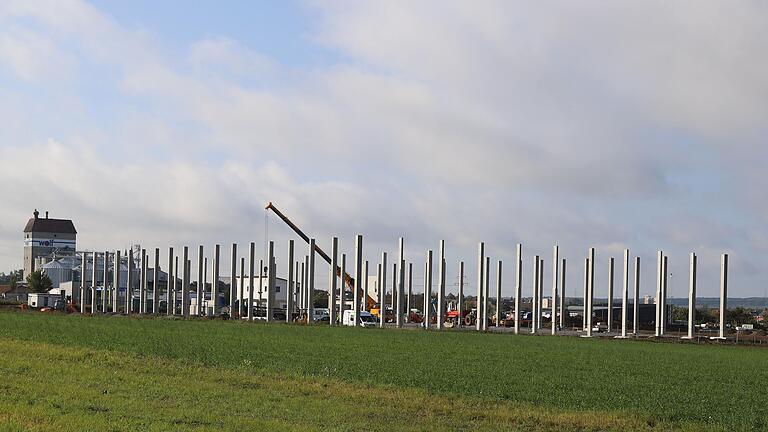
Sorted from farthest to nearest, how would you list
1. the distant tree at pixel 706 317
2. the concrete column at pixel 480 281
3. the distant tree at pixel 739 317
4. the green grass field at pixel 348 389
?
1. the distant tree at pixel 706 317
2. the distant tree at pixel 739 317
3. the concrete column at pixel 480 281
4. the green grass field at pixel 348 389

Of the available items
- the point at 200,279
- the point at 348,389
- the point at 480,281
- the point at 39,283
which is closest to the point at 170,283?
the point at 200,279

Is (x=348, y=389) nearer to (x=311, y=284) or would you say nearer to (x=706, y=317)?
(x=311, y=284)

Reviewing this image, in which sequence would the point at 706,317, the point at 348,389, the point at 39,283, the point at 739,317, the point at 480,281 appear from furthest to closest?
the point at 39,283
the point at 706,317
the point at 739,317
the point at 480,281
the point at 348,389

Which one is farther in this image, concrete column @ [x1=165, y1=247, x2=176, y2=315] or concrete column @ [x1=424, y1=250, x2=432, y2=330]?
concrete column @ [x1=165, y1=247, x2=176, y2=315]

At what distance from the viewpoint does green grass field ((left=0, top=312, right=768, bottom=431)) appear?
21.7 meters

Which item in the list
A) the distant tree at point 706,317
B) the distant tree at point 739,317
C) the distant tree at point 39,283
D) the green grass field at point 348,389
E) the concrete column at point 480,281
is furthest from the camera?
the distant tree at point 39,283

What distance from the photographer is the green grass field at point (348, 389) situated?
71.2 ft

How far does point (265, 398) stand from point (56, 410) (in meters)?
6.42

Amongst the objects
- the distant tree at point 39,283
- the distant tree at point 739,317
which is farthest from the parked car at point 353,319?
the distant tree at point 39,283

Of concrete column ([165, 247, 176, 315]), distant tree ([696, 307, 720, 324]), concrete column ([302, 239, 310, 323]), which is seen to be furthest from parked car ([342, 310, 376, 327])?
distant tree ([696, 307, 720, 324])

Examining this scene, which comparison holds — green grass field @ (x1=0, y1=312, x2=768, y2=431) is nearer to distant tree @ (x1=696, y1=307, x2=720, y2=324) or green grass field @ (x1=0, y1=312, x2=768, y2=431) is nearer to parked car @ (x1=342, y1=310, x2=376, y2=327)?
parked car @ (x1=342, y1=310, x2=376, y2=327)

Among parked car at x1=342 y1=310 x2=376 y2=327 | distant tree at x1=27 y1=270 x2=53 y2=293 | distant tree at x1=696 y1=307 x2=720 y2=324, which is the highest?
distant tree at x1=27 y1=270 x2=53 y2=293

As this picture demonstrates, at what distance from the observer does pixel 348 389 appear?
29.1 metres

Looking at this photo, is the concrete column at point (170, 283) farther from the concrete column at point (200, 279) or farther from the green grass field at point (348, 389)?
the green grass field at point (348, 389)
